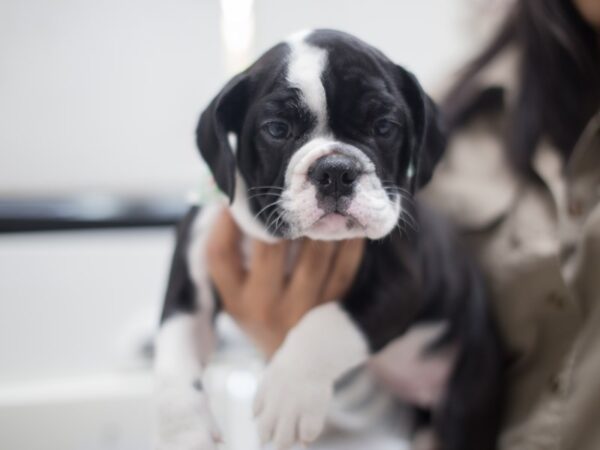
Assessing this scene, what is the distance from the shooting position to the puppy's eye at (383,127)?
1.35 ft

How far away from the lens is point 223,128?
0.45 m

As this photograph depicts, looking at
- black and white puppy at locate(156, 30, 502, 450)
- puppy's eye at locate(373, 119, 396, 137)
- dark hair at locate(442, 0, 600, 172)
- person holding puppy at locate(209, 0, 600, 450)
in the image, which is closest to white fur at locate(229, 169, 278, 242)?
black and white puppy at locate(156, 30, 502, 450)

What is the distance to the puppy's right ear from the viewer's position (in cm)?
43

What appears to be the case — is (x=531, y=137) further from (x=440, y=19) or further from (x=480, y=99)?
(x=440, y=19)

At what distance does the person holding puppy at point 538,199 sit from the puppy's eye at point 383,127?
0.24 meters

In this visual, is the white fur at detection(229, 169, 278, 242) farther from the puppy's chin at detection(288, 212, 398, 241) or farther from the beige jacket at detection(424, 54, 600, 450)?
the beige jacket at detection(424, 54, 600, 450)

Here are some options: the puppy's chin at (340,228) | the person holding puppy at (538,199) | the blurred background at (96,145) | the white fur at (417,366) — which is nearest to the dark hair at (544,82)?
the person holding puppy at (538,199)

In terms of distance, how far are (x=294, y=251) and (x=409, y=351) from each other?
19 cm

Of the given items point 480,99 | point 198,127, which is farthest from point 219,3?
point 480,99

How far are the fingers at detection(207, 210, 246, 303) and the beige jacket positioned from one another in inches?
9.0

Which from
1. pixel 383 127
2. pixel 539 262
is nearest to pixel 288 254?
pixel 383 127

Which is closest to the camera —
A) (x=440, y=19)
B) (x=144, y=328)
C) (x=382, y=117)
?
(x=382, y=117)

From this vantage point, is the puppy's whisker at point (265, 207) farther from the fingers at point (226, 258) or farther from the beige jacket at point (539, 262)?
the beige jacket at point (539, 262)

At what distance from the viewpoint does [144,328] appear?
689 millimetres
